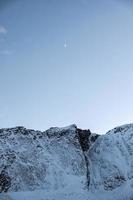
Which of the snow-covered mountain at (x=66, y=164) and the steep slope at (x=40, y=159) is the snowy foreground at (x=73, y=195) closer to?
the snow-covered mountain at (x=66, y=164)

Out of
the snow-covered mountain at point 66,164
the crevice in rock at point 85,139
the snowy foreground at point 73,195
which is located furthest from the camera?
the crevice in rock at point 85,139

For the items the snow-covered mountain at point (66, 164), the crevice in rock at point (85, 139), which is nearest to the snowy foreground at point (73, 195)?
the snow-covered mountain at point (66, 164)

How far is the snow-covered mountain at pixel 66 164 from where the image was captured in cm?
5253

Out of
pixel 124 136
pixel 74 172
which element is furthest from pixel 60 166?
pixel 124 136

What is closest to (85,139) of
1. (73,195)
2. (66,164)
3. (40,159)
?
(66,164)

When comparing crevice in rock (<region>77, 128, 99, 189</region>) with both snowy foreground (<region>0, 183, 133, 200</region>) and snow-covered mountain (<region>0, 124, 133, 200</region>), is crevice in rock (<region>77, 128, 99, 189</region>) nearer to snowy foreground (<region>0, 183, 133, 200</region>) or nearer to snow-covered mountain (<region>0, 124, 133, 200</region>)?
snow-covered mountain (<region>0, 124, 133, 200</region>)

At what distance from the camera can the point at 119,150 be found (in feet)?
206

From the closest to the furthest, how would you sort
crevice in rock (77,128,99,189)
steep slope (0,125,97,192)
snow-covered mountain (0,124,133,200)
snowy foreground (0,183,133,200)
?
1. snowy foreground (0,183,133,200)
2. snow-covered mountain (0,124,133,200)
3. steep slope (0,125,97,192)
4. crevice in rock (77,128,99,189)

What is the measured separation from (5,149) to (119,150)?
18089 mm

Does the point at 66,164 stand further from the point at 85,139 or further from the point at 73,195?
the point at 85,139

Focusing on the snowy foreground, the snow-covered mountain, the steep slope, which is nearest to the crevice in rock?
the snow-covered mountain

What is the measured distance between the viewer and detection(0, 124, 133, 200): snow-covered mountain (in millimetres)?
52531

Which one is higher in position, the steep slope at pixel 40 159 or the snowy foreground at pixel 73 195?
the steep slope at pixel 40 159

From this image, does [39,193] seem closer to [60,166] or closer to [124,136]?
[60,166]
